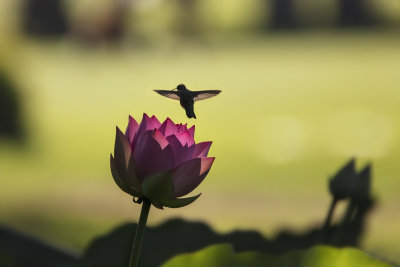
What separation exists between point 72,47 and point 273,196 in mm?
2704

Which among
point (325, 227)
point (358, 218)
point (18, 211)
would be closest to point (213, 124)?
point (18, 211)

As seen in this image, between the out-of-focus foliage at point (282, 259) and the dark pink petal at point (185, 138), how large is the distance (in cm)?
18

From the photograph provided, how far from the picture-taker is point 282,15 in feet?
18.2

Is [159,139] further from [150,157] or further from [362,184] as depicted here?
[362,184]

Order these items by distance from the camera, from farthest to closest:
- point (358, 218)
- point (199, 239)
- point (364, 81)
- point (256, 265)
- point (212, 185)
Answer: point (364, 81), point (212, 185), point (358, 218), point (199, 239), point (256, 265)

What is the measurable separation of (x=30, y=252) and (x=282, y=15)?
4.52 meters

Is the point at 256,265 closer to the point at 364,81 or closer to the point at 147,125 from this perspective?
the point at 147,125

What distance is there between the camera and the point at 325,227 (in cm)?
80

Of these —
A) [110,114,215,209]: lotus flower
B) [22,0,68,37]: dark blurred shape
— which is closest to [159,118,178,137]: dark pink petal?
[110,114,215,209]: lotus flower

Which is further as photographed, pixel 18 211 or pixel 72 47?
pixel 72 47

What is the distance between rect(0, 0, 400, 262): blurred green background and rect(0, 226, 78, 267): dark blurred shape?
41 cm

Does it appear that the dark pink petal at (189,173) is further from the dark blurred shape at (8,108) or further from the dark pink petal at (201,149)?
the dark blurred shape at (8,108)

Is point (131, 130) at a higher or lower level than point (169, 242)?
higher

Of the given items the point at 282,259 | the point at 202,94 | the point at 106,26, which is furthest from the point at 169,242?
the point at 106,26
